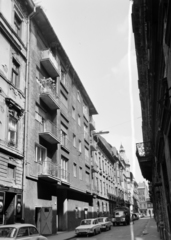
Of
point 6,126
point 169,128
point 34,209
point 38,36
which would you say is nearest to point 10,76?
point 6,126

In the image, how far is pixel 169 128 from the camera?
316 inches

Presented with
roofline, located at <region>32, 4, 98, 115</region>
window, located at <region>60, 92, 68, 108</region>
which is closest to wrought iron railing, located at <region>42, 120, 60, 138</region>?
window, located at <region>60, 92, 68, 108</region>

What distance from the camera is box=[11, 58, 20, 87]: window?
1933 cm

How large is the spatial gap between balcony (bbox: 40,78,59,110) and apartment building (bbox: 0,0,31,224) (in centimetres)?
295

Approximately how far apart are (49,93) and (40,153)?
16.8ft

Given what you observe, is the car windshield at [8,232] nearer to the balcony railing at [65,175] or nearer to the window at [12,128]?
the window at [12,128]

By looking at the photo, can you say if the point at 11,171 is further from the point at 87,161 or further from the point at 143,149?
the point at 87,161

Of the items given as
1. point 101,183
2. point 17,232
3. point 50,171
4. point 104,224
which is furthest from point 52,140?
point 101,183

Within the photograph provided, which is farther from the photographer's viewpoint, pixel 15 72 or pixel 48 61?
pixel 48 61

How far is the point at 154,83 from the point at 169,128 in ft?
6.22

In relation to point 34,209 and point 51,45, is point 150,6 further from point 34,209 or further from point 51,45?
point 51,45

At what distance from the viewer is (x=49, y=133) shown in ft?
73.8

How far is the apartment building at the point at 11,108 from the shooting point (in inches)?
658

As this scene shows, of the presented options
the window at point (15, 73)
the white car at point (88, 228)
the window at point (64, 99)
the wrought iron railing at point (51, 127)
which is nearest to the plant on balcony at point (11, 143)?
the window at point (15, 73)
